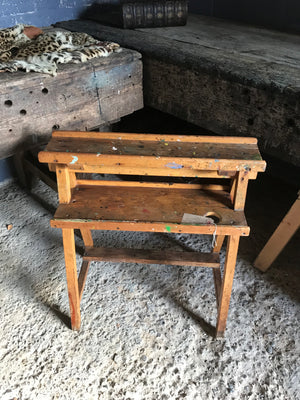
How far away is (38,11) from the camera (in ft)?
8.34

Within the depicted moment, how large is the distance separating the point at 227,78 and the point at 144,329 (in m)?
1.32

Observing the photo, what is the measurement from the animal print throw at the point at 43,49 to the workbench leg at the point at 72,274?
88 cm

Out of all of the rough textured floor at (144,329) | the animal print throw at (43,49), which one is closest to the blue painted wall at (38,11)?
the animal print throw at (43,49)

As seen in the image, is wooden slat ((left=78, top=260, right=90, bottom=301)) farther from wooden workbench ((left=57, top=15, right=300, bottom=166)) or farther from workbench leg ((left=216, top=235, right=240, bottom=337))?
wooden workbench ((left=57, top=15, right=300, bottom=166))

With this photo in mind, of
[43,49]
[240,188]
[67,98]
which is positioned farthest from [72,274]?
[43,49]

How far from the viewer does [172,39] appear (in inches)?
88.7

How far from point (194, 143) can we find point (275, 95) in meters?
0.53

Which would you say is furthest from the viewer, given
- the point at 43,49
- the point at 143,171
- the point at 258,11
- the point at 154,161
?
the point at 258,11

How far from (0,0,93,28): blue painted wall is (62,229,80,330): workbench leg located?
1826mm

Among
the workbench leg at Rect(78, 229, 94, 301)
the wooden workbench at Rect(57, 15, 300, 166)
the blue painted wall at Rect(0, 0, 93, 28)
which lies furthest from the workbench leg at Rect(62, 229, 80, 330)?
the blue painted wall at Rect(0, 0, 93, 28)

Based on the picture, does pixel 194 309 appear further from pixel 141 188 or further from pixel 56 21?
pixel 56 21

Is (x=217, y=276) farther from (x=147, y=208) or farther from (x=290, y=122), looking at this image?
(x=290, y=122)

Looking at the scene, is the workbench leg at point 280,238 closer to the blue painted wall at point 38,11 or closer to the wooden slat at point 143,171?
the wooden slat at point 143,171

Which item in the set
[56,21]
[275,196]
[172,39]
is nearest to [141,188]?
[172,39]
